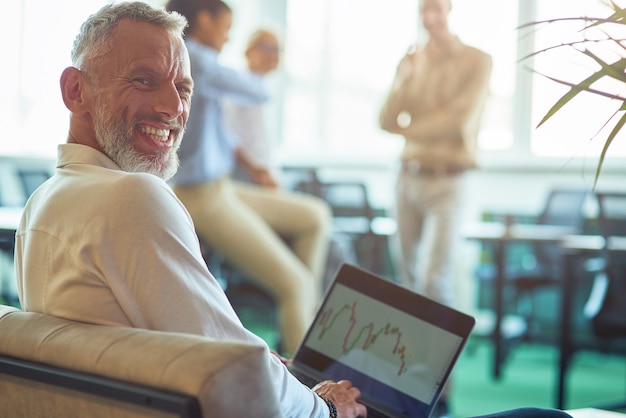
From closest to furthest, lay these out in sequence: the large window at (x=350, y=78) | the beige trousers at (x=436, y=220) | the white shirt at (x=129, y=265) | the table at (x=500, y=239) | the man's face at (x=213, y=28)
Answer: the white shirt at (x=129, y=265) → the man's face at (x=213, y=28) → the beige trousers at (x=436, y=220) → the table at (x=500, y=239) → the large window at (x=350, y=78)

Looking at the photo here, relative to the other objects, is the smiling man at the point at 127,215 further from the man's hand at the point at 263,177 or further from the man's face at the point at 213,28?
the man's hand at the point at 263,177

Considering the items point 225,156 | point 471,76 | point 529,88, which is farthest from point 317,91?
point 225,156

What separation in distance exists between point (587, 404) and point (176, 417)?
3.85 m

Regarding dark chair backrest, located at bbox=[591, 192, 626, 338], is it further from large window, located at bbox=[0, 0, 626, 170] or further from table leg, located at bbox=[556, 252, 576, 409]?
large window, located at bbox=[0, 0, 626, 170]

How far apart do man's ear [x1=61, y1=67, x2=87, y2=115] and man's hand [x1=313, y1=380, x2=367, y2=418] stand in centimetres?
60

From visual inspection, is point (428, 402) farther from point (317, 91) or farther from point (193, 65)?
point (317, 91)

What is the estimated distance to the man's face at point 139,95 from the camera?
1.45m

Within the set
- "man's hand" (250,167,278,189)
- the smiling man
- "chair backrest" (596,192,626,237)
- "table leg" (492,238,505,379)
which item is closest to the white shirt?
the smiling man

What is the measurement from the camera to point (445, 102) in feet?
13.5

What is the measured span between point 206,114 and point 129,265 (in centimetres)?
223

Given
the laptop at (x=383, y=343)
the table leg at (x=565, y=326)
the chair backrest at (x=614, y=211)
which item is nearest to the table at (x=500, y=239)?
the chair backrest at (x=614, y=211)

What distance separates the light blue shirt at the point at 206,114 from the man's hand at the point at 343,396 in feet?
6.35

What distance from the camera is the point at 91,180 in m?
1.31

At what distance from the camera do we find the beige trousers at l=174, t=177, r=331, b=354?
11.3ft
